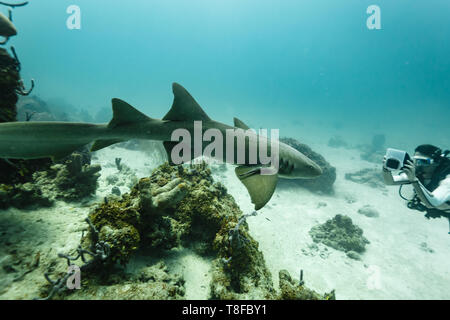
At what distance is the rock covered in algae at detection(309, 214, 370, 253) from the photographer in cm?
743

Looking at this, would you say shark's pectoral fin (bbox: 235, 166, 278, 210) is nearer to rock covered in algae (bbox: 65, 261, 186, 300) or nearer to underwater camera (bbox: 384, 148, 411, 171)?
rock covered in algae (bbox: 65, 261, 186, 300)

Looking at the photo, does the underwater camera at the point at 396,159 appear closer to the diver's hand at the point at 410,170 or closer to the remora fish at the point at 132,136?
the diver's hand at the point at 410,170

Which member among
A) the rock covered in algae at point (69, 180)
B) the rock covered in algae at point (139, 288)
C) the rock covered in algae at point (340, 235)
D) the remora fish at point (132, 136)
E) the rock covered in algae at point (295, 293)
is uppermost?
the remora fish at point (132, 136)

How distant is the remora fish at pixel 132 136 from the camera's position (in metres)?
2.38

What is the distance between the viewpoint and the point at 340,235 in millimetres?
7754

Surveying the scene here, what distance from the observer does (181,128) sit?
10.9 ft

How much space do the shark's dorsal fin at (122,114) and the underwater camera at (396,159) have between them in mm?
6027

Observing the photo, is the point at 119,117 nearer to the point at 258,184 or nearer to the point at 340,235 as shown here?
the point at 258,184

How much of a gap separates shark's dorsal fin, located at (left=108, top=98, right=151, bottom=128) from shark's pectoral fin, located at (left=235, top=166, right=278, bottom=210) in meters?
2.12

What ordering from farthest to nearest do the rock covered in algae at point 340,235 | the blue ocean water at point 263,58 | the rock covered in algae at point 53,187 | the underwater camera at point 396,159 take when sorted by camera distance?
1. the blue ocean water at point 263,58
2. the rock covered in algae at point 340,235
3. the underwater camera at point 396,159
4. the rock covered in algae at point 53,187

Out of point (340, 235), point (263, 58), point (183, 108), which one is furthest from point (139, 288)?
point (263, 58)

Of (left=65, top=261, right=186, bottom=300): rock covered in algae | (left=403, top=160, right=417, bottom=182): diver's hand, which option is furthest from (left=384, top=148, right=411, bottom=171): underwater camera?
(left=65, top=261, right=186, bottom=300): rock covered in algae

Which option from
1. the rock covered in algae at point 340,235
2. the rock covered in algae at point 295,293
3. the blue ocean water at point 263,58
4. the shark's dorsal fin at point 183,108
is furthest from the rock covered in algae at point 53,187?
the blue ocean water at point 263,58
